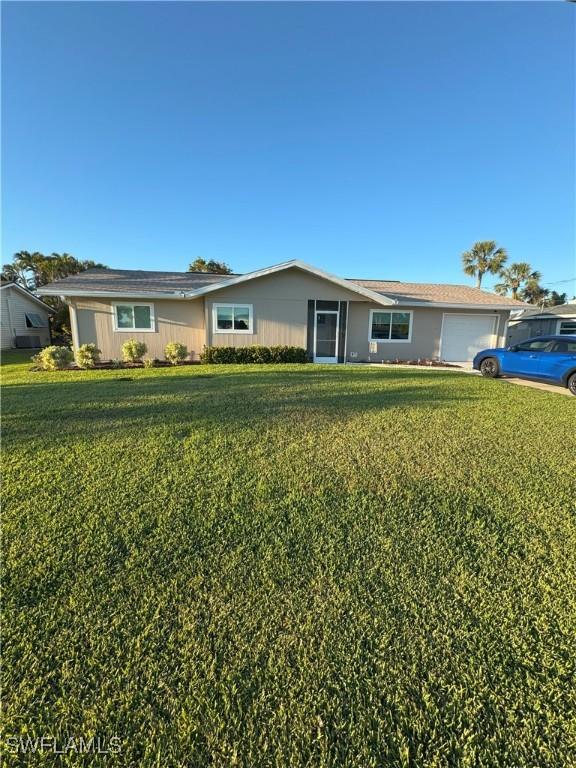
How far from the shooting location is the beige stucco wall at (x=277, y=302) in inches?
544

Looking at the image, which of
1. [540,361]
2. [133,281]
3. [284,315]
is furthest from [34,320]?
[540,361]

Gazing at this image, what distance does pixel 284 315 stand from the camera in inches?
559

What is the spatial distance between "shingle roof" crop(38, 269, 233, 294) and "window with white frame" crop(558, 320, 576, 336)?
24681 millimetres

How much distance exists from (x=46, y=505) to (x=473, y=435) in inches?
204

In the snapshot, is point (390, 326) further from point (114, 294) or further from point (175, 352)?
point (114, 294)

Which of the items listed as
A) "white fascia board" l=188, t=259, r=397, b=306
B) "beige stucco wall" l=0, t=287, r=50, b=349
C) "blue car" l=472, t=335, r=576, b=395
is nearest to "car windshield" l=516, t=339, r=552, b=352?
"blue car" l=472, t=335, r=576, b=395

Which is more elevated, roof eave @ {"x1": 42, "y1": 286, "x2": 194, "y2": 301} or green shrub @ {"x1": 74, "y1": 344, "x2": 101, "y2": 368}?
→ roof eave @ {"x1": 42, "y1": 286, "x2": 194, "y2": 301}

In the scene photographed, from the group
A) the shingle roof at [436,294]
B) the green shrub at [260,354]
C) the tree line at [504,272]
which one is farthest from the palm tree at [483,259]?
the green shrub at [260,354]

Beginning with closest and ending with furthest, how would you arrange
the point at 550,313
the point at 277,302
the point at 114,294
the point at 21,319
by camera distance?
the point at 114,294 < the point at 277,302 < the point at 21,319 < the point at 550,313

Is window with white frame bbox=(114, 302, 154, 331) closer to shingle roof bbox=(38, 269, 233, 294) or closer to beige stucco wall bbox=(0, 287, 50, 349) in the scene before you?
shingle roof bbox=(38, 269, 233, 294)

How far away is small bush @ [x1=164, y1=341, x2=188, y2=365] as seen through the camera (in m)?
13.1

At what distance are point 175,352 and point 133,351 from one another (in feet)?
4.95

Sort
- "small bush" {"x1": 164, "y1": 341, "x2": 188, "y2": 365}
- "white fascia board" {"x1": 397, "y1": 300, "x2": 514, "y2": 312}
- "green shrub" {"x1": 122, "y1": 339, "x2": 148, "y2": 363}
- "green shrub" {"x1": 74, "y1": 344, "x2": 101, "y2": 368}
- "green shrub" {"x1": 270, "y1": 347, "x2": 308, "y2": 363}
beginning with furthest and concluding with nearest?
1. "white fascia board" {"x1": 397, "y1": 300, "x2": 514, "y2": 312}
2. "green shrub" {"x1": 270, "y1": 347, "x2": 308, "y2": 363}
3. "small bush" {"x1": 164, "y1": 341, "x2": 188, "y2": 365}
4. "green shrub" {"x1": 122, "y1": 339, "x2": 148, "y2": 363}
5. "green shrub" {"x1": 74, "y1": 344, "x2": 101, "y2": 368}

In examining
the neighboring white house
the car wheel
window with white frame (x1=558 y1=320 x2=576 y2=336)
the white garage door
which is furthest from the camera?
window with white frame (x1=558 y1=320 x2=576 y2=336)
